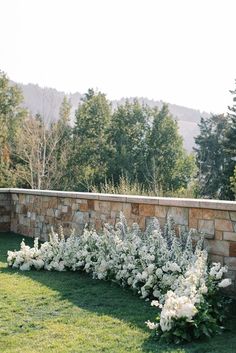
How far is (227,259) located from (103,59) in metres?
17.0

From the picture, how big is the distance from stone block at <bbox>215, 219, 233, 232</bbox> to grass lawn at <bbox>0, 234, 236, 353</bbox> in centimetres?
86

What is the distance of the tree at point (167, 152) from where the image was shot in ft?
93.7

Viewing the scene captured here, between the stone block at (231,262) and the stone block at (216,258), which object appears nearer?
the stone block at (231,262)

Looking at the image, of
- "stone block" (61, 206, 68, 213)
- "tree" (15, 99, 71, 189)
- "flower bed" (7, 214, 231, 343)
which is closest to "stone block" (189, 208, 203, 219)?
"flower bed" (7, 214, 231, 343)

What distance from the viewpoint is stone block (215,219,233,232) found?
4168mm

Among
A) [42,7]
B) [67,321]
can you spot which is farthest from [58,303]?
[42,7]

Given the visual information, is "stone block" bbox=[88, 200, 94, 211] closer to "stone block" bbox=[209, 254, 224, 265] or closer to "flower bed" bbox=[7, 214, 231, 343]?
"flower bed" bbox=[7, 214, 231, 343]

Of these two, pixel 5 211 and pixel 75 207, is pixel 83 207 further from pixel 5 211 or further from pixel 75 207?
pixel 5 211

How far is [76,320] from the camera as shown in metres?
3.57

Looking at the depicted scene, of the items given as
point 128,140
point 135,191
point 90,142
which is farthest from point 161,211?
point 128,140

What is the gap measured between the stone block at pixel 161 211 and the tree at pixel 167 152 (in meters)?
22.9

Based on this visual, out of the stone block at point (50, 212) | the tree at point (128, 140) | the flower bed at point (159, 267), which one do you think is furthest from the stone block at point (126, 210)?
the tree at point (128, 140)

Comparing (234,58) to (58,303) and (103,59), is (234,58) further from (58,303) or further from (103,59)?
(58,303)

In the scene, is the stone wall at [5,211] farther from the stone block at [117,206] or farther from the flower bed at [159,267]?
the stone block at [117,206]
